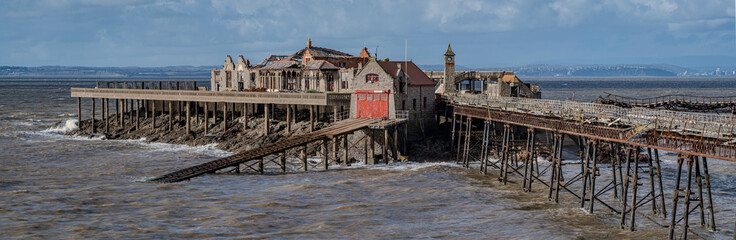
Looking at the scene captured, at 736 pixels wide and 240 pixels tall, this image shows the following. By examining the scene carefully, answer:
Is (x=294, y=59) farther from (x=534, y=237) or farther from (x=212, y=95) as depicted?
(x=534, y=237)

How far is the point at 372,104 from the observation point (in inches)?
→ 2356

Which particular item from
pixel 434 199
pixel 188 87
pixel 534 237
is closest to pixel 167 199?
pixel 434 199

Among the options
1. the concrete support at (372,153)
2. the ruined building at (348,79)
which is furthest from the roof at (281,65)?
the concrete support at (372,153)

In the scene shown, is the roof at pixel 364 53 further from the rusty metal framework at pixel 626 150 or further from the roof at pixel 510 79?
the rusty metal framework at pixel 626 150

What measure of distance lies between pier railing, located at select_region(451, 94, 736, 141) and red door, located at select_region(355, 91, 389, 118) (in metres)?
6.68

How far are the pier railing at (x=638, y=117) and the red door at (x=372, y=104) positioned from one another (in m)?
6.68

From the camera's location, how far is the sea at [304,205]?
110 feet

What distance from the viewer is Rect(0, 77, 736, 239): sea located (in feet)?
110

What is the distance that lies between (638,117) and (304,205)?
59.2ft

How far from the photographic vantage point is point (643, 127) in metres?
33.5

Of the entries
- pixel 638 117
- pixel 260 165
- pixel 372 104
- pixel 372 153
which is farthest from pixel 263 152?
pixel 638 117

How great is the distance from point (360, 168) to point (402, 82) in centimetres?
1085

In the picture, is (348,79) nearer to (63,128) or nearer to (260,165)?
(260,165)

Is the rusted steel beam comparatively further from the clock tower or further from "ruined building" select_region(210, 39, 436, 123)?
the clock tower
